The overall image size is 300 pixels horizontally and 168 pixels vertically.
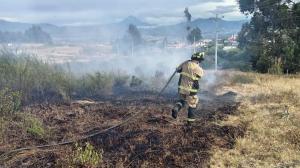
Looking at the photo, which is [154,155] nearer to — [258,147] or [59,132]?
[258,147]

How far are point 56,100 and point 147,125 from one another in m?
5.38

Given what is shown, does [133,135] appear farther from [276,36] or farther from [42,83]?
[276,36]

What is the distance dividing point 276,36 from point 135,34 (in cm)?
3059

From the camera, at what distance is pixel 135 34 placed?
5538 centimetres

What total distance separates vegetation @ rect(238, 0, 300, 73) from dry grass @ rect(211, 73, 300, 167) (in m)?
8.13

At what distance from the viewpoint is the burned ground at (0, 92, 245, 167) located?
7.61 meters

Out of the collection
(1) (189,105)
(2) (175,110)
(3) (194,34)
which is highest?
(3) (194,34)

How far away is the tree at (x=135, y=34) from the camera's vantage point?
2150 inches

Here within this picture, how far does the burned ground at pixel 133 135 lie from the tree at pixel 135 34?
42067 millimetres

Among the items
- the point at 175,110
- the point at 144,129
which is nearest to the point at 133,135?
the point at 144,129

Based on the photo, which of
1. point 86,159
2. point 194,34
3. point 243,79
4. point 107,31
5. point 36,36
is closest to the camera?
point 86,159

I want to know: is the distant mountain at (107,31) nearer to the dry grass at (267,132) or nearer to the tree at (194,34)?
the tree at (194,34)

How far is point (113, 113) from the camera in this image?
11.6 meters

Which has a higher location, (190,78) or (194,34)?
(194,34)
